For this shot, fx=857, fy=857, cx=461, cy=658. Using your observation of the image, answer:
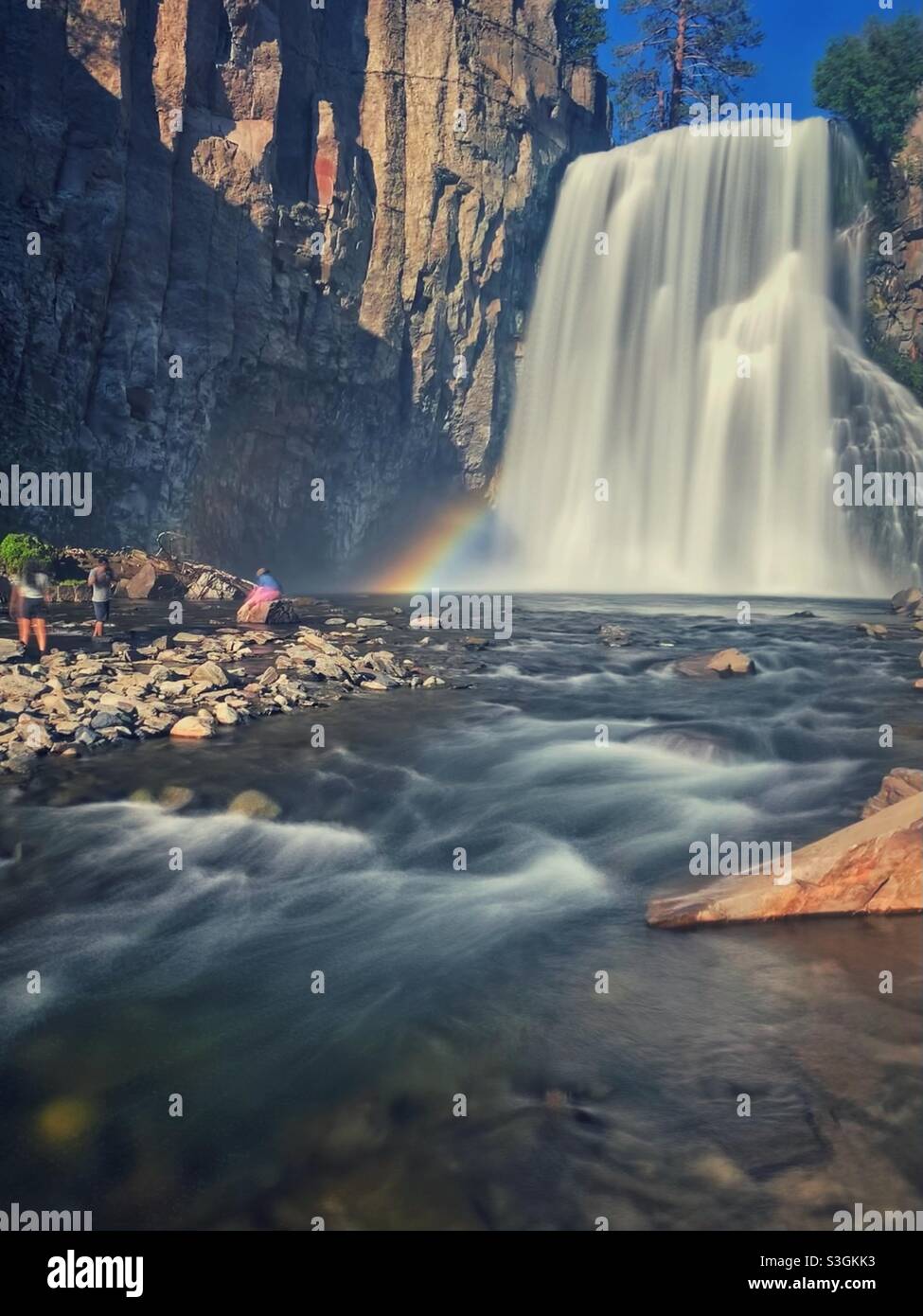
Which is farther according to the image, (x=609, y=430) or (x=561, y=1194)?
(x=609, y=430)

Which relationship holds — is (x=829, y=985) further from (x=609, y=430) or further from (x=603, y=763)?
(x=609, y=430)

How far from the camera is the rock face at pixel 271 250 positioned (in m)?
29.0

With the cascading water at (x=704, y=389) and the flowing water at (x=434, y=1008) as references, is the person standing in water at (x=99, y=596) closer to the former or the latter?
the flowing water at (x=434, y=1008)

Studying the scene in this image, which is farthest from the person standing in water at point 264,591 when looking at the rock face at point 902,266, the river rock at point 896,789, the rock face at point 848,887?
the rock face at point 902,266

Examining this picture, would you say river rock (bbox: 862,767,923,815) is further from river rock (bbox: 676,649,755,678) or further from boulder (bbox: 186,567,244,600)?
boulder (bbox: 186,567,244,600)

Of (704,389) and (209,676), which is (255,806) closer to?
(209,676)

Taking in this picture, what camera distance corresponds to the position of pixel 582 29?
165 ft

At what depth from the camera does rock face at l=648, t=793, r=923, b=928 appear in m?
6.76

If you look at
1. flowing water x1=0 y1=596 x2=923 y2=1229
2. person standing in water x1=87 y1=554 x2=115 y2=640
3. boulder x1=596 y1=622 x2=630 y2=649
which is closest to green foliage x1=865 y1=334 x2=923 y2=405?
boulder x1=596 y1=622 x2=630 y2=649

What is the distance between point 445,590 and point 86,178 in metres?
21.2

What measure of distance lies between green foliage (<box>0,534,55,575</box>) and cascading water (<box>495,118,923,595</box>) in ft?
78.9

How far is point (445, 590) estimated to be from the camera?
40.7 m

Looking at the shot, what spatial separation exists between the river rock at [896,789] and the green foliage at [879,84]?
4995 centimetres

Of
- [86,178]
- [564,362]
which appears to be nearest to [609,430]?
[564,362]
